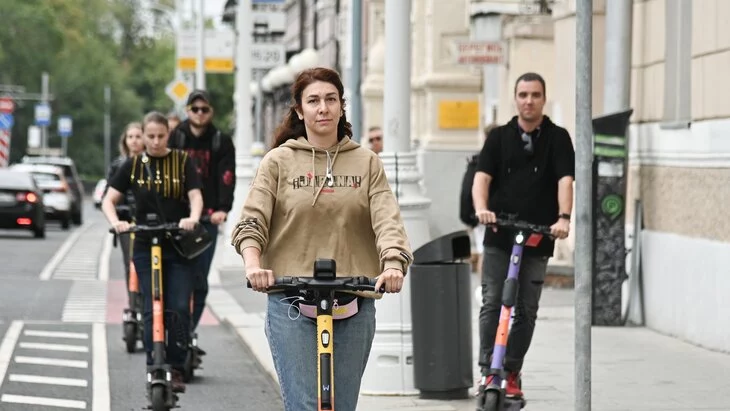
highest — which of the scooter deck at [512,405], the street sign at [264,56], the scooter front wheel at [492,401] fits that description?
the street sign at [264,56]

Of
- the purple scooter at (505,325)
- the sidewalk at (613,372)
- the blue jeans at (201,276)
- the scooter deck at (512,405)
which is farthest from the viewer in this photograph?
the blue jeans at (201,276)

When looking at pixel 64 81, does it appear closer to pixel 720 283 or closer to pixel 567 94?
pixel 567 94

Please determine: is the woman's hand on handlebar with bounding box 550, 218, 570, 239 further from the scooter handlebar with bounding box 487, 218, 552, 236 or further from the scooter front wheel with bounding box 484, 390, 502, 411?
the scooter front wheel with bounding box 484, 390, 502, 411

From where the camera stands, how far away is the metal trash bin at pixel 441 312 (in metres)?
10.1

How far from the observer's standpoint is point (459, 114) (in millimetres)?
32031

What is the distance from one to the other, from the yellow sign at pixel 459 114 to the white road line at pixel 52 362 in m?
19.1

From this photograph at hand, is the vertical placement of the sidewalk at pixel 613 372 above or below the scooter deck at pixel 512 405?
below

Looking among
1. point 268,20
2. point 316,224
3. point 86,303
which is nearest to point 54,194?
point 268,20

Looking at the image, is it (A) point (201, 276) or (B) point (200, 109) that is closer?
(A) point (201, 276)

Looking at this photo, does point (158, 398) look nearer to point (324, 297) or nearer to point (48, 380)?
point (48, 380)

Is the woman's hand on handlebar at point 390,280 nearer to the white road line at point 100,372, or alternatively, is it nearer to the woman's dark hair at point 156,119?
the white road line at point 100,372

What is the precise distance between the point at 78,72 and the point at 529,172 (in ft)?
333

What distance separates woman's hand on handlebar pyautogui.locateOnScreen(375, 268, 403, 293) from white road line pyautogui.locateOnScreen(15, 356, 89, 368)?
707 centimetres

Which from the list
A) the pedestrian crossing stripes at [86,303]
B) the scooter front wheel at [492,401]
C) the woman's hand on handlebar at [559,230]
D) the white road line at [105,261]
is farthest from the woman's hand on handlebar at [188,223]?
the white road line at [105,261]
